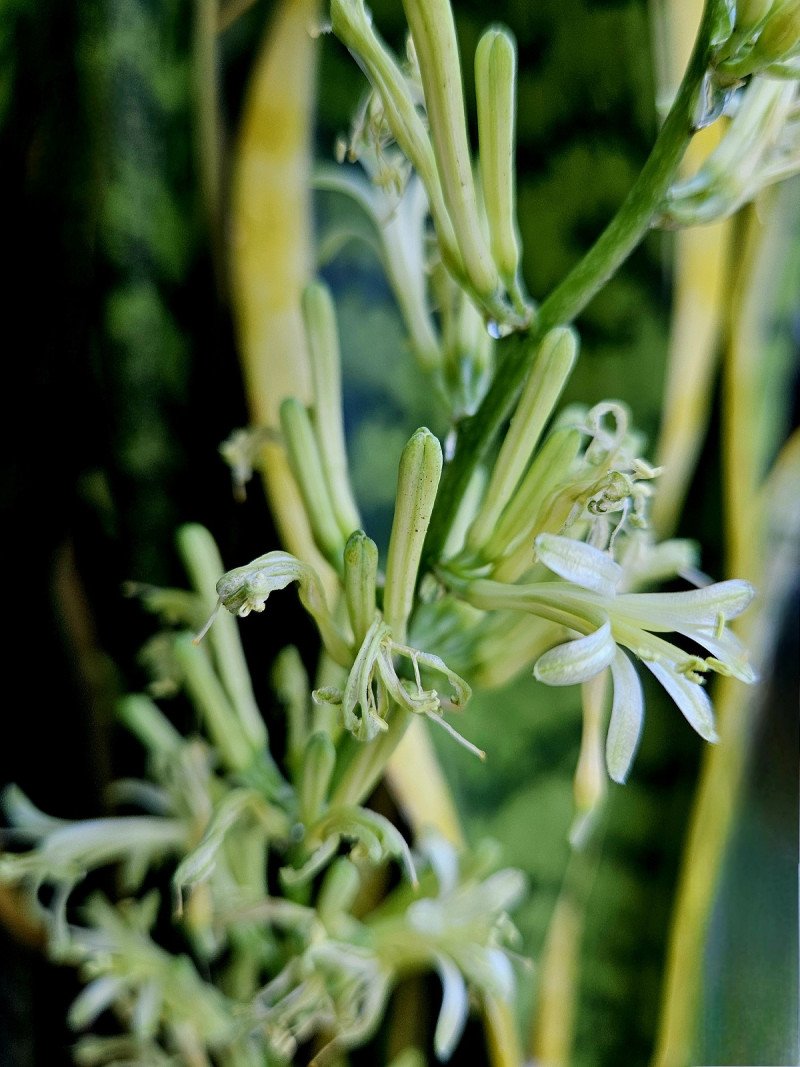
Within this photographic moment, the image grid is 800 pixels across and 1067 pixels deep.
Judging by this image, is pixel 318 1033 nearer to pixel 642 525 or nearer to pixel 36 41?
pixel 642 525

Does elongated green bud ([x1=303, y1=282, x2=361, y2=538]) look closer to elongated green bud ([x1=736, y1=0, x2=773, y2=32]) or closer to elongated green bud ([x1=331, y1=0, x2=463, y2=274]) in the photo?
elongated green bud ([x1=331, y1=0, x2=463, y2=274])

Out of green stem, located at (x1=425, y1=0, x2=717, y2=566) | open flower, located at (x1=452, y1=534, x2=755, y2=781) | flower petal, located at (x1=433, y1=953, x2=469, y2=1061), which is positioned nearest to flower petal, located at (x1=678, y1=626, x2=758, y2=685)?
open flower, located at (x1=452, y1=534, x2=755, y2=781)

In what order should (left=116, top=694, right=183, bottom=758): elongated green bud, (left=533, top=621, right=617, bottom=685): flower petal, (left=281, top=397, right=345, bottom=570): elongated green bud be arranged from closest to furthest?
(left=533, top=621, right=617, bottom=685): flower petal < (left=281, top=397, right=345, bottom=570): elongated green bud < (left=116, top=694, right=183, bottom=758): elongated green bud

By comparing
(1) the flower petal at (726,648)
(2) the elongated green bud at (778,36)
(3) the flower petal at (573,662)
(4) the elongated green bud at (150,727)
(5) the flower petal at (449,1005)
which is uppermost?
(2) the elongated green bud at (778,36)

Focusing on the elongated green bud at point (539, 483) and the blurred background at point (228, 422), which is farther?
the blurred background at point (228, 422)

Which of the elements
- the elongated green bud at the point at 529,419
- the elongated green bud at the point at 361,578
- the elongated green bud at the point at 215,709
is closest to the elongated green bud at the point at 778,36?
the elongated green bud at the point at 529,419

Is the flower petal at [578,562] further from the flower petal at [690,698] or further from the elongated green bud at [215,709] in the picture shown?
the elongated green bud at [215,709]

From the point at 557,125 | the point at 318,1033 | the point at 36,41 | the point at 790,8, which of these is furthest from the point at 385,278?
the point at 318,1033
